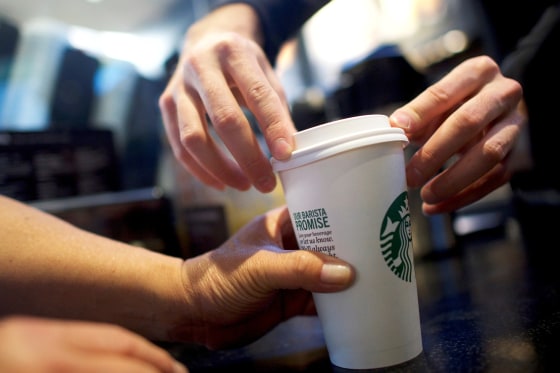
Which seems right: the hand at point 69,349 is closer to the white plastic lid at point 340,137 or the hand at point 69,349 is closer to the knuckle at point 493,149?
the white plastic lid at point 340,137

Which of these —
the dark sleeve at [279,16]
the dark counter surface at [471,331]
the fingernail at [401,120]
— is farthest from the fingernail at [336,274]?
the dark sleeve at [279,16]

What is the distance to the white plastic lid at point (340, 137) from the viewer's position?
1.66 ft

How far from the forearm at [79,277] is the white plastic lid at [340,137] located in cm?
30

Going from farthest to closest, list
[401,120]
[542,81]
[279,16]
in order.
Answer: [542,81] < [279,16] < [401,120]

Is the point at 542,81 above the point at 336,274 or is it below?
above

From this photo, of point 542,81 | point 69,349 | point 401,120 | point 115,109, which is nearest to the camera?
point 69,349

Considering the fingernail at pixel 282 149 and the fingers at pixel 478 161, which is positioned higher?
the fingernail at pixel 282 149

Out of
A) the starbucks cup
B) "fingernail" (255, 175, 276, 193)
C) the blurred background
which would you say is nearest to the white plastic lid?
the starbucks cup

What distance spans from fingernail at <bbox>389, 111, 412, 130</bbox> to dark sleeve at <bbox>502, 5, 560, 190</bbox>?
2.46 feet

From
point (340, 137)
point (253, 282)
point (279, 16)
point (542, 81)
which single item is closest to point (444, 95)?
point (340, 137)

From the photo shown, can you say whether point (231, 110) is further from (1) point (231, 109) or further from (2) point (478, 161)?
(2) point (478, 161)

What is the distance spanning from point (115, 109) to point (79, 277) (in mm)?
1141

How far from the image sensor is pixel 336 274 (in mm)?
509

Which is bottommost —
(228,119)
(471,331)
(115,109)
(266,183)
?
(471,331)
